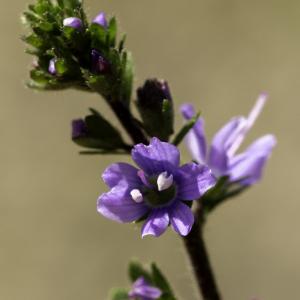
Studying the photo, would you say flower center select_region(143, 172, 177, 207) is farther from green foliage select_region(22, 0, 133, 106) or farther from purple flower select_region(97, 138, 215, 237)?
green foliage select_region(22, 0, 133, 106)

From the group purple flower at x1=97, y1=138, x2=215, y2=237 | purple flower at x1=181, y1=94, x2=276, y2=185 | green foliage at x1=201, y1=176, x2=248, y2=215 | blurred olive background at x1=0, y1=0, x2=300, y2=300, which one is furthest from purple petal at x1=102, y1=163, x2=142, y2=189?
blurred olive background at x1=0, y1=0, x2=300, y2=300

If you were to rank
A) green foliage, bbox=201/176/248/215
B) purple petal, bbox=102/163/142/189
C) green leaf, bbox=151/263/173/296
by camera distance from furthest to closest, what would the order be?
green foliage, bbox=201/176/248/215 → green leaf, bbox=151/263/173/296 → purple petal, bbox=102/163/142/189

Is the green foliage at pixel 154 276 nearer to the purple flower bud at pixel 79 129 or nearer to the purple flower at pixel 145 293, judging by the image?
the purple flower at pixel 145 293

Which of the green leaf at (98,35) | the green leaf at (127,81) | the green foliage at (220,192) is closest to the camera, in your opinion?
the green leaf at (98,35)

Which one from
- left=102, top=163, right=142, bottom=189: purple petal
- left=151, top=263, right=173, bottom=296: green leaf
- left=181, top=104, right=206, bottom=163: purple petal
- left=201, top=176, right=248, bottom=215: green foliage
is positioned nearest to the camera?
left=102, top=163, right=142, bottom=189: purple petal

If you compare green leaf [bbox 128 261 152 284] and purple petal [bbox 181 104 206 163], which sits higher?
purple petal [bbox 181 104 206 163]

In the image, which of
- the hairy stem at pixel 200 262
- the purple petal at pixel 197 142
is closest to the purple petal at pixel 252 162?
the purple petal at pixel 197 142

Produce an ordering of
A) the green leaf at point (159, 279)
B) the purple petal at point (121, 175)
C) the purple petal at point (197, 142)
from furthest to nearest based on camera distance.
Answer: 1. the purple petal at point (197, 142)
2. the green leaf at point (159, 279)
3. the purple petal at point (121, 175)
